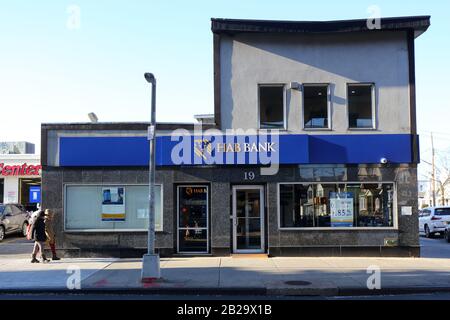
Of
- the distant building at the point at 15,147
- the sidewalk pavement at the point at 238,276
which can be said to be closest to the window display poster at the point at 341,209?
the sidewalk pavement at the point at 238,276

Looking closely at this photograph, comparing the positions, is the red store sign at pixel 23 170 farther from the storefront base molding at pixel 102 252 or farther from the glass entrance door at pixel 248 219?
the glass entrance door at pixel 248 219

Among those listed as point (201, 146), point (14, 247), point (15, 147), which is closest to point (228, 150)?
point (201, 146)

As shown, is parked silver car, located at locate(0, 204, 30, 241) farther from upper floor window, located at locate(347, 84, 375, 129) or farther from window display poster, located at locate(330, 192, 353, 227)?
upper floor window, located at locate(347, 84, 375, 129)

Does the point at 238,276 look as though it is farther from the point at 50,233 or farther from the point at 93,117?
the point at 93,117

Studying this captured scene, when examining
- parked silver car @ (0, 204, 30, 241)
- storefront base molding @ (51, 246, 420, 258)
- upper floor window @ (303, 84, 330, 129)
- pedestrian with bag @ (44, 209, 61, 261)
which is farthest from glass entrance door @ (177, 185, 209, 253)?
parked silver car @ (0, 204, 30, 241)

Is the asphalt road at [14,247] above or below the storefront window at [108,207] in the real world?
below

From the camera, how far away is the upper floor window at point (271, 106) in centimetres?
1628

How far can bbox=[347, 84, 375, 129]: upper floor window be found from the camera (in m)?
16.3

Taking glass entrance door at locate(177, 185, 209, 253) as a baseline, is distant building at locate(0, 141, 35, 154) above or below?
above

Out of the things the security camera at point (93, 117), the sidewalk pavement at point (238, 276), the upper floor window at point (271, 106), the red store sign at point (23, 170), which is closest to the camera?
the sidewalk pavement at point (238, 276)

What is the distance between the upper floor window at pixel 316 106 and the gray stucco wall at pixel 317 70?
0.72 feet

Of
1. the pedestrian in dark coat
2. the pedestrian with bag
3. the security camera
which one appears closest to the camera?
the pedestrian in dark coat

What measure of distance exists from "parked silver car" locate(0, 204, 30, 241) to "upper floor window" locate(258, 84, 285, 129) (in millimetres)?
12829

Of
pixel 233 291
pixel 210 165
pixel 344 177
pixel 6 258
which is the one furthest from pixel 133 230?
pixel 344 177
